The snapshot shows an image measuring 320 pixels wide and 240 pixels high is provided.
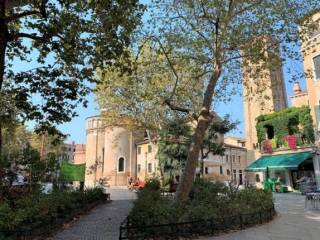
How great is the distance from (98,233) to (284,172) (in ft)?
77.4

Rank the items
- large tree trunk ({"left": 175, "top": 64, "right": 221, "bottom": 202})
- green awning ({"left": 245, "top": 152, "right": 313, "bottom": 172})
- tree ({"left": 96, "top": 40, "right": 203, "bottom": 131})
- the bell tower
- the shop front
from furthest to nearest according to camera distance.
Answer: the shop front
green awning ({"left": 245, "top": 152, "right": 313, "bottom": 172})
tree ({"left": 96, "top": 40, "right": 203, "bottom": 131})
the bell tower
large tree trunk ({"left": 175, "top": 64, "right": 221, "bottom": 202})

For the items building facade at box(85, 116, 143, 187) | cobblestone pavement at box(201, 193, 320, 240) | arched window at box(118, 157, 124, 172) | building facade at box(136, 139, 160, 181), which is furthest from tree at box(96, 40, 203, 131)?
arched window at box(118, 157, 124, 172)

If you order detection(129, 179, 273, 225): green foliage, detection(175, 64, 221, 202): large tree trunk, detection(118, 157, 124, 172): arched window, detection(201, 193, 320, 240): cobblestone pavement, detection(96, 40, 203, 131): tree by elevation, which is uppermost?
detection(96, 40, 203, 131): tree

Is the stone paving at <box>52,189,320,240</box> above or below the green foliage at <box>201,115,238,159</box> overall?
below

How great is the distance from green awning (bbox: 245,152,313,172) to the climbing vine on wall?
4.24ft

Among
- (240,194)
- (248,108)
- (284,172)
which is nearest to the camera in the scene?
(240,194)

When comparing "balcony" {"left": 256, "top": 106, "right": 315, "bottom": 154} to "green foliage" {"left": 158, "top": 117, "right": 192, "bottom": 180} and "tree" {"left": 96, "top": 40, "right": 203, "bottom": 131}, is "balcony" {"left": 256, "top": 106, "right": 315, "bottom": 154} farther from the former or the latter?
"tree" {"left": 96, "top": 40, "right": 203, "bottom": 131}

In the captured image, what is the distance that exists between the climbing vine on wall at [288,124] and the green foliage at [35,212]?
67.5ft

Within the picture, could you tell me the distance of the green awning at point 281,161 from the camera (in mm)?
26812

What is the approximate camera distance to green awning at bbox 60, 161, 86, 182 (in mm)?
19020

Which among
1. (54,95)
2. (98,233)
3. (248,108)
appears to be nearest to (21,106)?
(54,95)

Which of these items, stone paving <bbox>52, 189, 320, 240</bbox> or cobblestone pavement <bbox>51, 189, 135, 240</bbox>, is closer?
stone paving <bbox>52, 189, 320, 240</bbox>

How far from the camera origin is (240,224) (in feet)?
34.5

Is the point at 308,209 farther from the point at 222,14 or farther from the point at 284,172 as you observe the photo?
the point at 284,172
